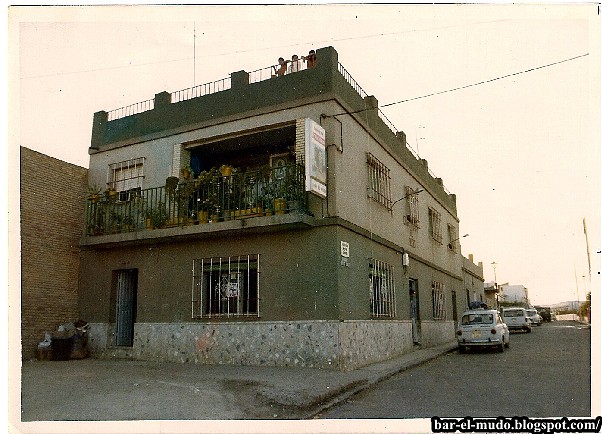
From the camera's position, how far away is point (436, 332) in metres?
21.2

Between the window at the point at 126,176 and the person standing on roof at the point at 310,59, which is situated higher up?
the person standing on roof at the point at 310,59

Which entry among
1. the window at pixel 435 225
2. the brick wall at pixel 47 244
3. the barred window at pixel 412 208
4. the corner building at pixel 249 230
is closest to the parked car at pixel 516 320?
the window at pixel 435 225

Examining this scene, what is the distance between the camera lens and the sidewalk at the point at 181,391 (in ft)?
25.1

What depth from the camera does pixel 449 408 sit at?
26.7ft

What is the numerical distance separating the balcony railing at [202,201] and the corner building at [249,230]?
4 cm

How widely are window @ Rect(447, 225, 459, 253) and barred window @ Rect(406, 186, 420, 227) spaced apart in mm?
6496

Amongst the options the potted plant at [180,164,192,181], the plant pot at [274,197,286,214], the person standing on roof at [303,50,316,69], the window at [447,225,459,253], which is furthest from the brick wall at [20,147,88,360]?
the window at [447,225,459,253]

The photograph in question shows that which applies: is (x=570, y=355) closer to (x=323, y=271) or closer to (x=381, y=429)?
(x=323, y=271)

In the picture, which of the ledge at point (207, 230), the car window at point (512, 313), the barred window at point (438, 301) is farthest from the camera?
the car window at point (512, 313)

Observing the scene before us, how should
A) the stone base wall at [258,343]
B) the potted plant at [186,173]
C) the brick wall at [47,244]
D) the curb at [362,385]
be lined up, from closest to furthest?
the curb at [362,385] → the stone base wall at [258,343] → the brick wall at [47,244] → the potted plant at [186,173]

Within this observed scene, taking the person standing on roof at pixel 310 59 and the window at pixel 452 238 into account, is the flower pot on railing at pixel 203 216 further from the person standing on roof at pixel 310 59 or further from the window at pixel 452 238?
the window at pixel 452 238

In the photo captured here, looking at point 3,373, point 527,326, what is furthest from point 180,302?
point 527,326

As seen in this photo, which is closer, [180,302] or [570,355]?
[180,302]

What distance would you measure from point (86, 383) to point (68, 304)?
18.4 ft
